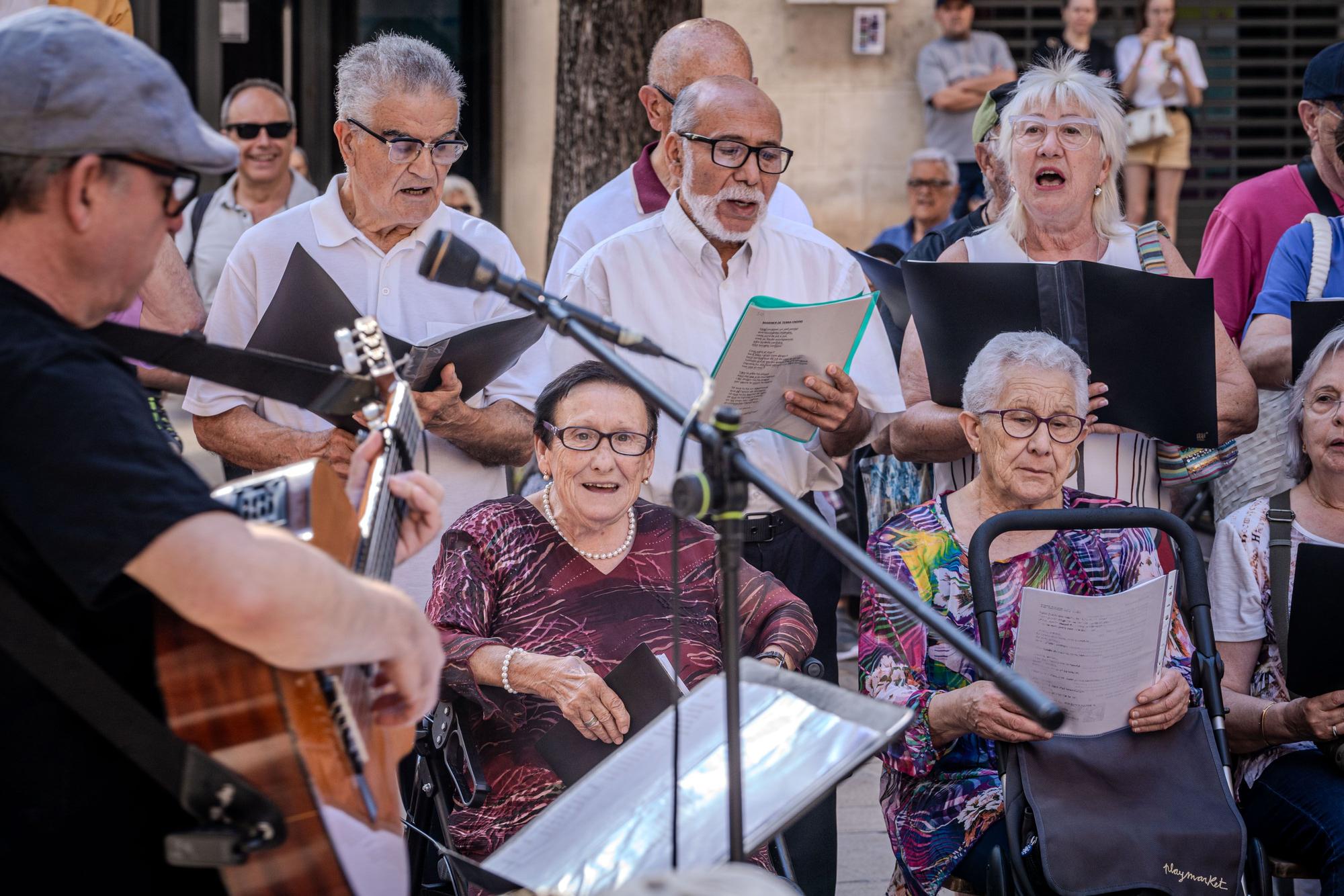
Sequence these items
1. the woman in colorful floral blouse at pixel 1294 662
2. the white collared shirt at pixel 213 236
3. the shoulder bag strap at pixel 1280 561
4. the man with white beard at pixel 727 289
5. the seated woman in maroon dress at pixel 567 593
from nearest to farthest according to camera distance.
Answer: the seated woman in maroon dress at pixel 567 593
the woman in colorful floral blouse at pixel 1294 662
the shoulder bag strap at pixel 1280 561
the man with white beard at pixel 727 289
the white collared shirt at pixel 213 236

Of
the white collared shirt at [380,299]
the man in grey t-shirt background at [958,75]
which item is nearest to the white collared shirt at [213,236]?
the white collared shirt at [380,299]

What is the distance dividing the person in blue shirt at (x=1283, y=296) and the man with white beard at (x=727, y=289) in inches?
43.7

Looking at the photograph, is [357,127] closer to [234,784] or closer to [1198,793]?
[234,784]

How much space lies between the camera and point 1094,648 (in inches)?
121

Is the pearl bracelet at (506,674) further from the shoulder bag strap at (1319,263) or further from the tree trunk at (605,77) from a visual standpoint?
the tree trunk at (605,77)

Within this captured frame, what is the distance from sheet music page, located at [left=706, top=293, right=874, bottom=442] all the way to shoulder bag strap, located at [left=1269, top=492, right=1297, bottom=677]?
3.63 ft

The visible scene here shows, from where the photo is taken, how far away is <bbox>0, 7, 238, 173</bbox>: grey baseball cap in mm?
1762

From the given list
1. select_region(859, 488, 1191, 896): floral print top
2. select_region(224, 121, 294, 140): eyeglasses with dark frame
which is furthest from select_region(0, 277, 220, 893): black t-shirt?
select_region(224, 121, 294, 140): eyeglasses with dark frame

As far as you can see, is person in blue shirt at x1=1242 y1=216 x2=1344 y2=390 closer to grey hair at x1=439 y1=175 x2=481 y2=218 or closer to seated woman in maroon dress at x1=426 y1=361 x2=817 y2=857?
seated woman in maroon dress at x1=426 y1=361 x2=817 y2=857

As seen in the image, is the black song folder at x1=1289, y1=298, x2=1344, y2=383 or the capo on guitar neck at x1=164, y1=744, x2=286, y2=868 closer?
the capo on guitar neck at x1=164, y1=744, x2=286, y2=868

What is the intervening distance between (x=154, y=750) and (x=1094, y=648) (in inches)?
76.8

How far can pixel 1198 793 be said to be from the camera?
10.1 ft

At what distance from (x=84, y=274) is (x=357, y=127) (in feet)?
6.61

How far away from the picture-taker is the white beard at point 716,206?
4016 mm
